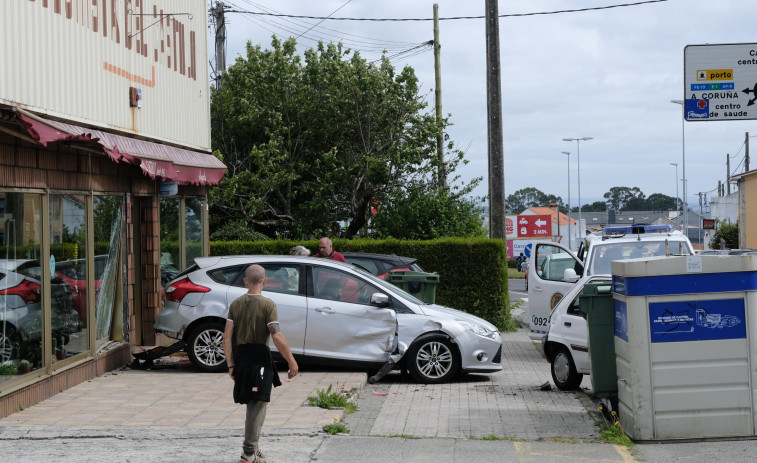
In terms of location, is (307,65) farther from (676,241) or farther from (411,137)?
(676,241)

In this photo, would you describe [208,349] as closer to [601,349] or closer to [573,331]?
[573,331]

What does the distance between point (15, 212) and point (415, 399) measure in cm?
472

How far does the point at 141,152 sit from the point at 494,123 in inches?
338

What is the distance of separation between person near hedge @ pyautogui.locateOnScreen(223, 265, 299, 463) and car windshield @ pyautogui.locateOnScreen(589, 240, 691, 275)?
8342mm

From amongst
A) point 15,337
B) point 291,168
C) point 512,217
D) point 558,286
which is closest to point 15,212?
point 15,337

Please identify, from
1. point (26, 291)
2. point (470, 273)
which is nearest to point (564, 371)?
point (26, 291)

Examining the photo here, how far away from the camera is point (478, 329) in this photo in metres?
11.9

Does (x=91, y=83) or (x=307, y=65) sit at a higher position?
(x=307, y=65)

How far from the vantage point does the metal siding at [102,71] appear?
9.54m

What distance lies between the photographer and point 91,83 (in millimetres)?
11633

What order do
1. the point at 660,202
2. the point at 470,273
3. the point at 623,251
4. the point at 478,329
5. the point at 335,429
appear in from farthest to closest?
1. the point at 660,202
2. the point at 470,273
3. the point at 623,251
4. the point at 478,329
5. the point at 335,429

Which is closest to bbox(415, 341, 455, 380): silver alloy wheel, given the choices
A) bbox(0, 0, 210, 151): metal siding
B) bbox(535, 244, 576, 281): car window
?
bbox(535, 244, 576, 281): car window

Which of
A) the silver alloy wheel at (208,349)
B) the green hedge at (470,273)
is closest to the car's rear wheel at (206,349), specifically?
the silver alloy wheel at (208,349)

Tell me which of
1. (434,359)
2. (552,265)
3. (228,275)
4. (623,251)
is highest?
(623,251)
